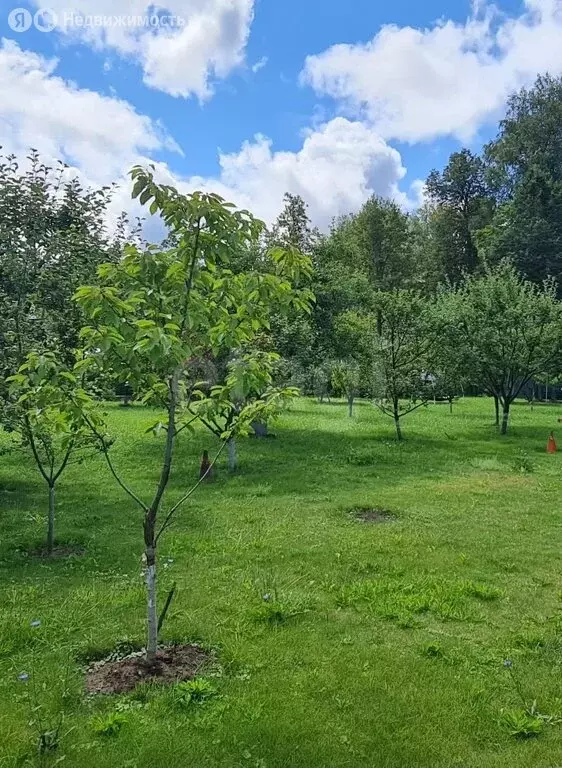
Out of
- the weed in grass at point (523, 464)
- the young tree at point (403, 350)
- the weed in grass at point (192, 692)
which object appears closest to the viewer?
the weed in grass at point (192, 692)

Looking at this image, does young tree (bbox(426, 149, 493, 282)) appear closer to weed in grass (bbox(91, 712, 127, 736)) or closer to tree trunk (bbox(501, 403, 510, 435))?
tree trunk (bbox(501, 403, 510, 435))

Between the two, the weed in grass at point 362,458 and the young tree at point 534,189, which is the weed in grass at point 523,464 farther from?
the young tree at point 534,189

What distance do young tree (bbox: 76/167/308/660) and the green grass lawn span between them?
0.86 metres

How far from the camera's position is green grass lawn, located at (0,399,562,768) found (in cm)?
346

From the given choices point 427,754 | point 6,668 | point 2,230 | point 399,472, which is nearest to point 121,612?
point 6,668

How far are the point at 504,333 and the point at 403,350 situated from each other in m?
3.34

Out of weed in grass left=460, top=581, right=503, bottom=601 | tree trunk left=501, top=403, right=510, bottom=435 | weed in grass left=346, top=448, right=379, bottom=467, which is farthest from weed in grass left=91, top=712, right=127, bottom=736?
tree trunk left=501, top=403, right=510, bottom=435

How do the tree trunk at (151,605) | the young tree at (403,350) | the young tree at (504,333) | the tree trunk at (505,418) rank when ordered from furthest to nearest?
the tree trunk at (505,418), the young tree at (504,333), the young tree at (403,350), the tree trunk at (151,605)

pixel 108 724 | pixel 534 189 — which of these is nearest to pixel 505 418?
pixel 108 724

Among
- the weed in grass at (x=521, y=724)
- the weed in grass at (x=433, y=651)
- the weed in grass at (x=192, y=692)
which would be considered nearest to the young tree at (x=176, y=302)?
the weed in grass at (x=192, y=692)

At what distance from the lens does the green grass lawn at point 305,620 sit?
3.46m

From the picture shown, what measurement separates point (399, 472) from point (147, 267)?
30.4 ft

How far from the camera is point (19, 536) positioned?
781 centimetres

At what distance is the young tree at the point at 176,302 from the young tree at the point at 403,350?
12.4 metres
